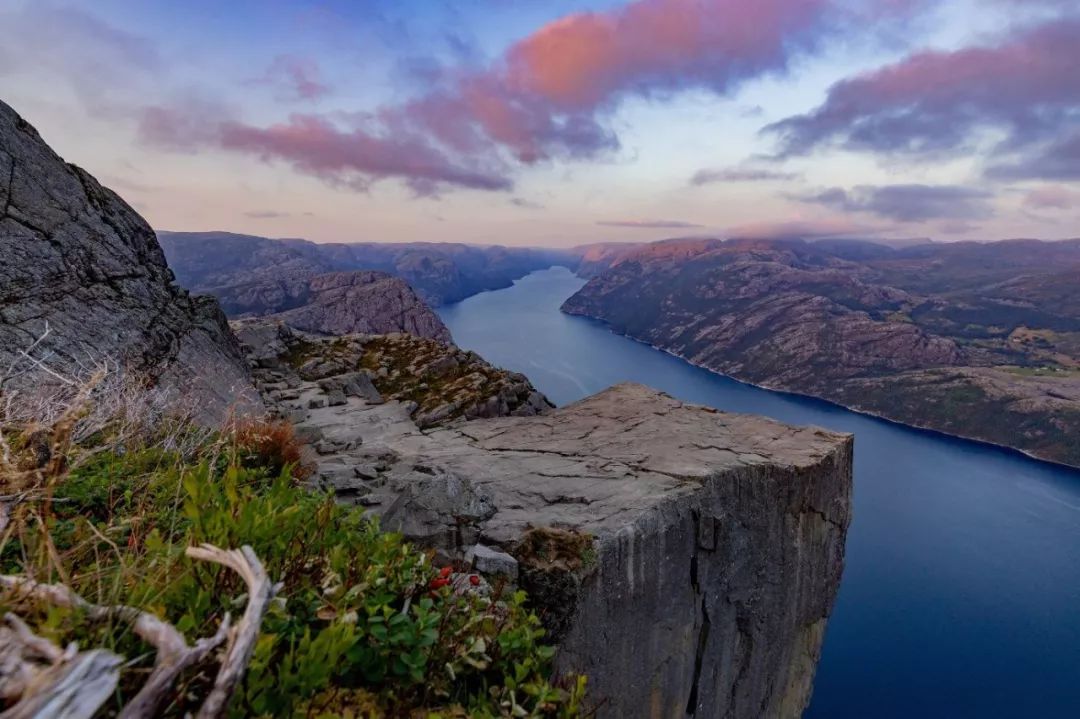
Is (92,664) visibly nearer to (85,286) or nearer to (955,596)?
(85,286)

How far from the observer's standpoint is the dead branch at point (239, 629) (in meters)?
2.28

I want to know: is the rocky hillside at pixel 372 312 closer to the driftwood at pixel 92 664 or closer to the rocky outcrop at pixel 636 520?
the rocky outcrop at pixel 636 520

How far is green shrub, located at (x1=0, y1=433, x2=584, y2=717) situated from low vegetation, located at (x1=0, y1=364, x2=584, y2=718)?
1cm

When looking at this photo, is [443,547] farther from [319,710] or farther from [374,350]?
[374,350]

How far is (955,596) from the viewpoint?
6988 centimetres

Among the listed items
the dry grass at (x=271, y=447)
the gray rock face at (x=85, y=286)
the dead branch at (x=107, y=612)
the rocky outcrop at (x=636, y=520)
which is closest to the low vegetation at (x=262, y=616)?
the dead branch at (x=107, y=612)

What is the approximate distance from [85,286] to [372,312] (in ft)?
479

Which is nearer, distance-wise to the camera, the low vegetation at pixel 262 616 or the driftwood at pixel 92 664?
the driftwood at pixel 92 664

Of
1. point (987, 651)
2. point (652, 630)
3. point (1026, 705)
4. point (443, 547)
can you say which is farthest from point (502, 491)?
point (987, 651)

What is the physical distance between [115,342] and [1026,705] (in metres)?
82.3

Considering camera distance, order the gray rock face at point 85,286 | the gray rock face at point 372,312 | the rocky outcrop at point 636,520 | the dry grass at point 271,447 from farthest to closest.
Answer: the gray rock face at point 372,312, the gray rock face at point 85,286, the rocky outcrop at point 636,520, the dry grass at point 271,447

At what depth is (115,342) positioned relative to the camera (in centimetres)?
1551

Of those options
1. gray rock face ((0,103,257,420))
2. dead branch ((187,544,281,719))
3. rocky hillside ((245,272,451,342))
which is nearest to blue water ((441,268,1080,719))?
gray rock face ((0,103,257,420))

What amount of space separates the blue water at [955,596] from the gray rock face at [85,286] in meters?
65.4
